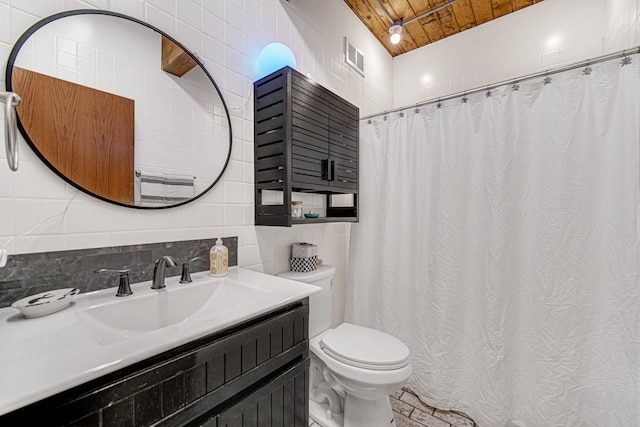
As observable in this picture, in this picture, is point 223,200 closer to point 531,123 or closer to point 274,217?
point 274,217

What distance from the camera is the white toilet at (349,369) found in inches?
47.3

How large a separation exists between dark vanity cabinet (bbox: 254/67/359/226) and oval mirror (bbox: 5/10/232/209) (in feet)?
0.73

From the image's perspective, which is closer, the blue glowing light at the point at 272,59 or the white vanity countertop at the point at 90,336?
the white vanity countertop at the point at 90,336

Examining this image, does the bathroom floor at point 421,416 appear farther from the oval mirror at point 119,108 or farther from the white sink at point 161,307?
the oval mirror at point 119,108

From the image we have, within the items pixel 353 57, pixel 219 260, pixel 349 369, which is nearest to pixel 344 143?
pixel 353 57

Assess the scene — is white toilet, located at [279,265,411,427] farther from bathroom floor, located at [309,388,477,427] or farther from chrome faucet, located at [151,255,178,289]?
chrome faucet, located at [151,255,178,289]

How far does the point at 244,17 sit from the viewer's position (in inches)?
55.0

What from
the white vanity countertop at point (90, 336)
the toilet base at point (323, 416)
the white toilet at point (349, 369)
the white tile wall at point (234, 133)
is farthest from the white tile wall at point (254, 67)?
the toilet base at point (323, 416)

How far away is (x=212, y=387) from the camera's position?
697 mm

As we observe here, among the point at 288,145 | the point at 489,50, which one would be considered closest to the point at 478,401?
the point at 288,145

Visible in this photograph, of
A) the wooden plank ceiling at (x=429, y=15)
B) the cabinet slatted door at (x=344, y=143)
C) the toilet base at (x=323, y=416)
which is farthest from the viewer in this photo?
the wooden plank ceiling at (x=429, y=15)

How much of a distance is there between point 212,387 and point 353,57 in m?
2.33

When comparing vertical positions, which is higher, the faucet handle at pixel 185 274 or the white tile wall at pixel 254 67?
the white tile wall at pixel 254 67

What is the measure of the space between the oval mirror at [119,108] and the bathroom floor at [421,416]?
4.88 feet
